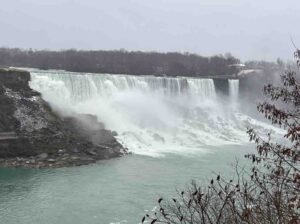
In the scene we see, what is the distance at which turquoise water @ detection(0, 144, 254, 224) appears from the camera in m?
12.3

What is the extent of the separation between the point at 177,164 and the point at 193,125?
1292 centimetres

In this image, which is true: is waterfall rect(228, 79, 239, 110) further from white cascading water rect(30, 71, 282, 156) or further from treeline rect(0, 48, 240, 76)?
treeline rect(0, 48, 240, 76)

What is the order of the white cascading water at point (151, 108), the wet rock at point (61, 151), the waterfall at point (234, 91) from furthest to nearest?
the waterfall at point (234, 91) < the white cascading water at point (151, 108) < the wet rock at point (61, 151)

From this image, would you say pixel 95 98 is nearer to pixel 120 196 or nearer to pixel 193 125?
pixel 193 125

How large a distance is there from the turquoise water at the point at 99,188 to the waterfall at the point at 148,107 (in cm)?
390

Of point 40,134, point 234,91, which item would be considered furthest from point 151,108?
point 234,91

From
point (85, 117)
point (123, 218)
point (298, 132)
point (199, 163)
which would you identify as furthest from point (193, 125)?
point (298, 132)

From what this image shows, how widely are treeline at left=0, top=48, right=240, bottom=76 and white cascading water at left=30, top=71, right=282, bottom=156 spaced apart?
10.8 m

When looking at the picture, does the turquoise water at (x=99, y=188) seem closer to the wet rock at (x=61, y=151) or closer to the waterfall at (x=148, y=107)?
the wet rock at (x=61, y=151)

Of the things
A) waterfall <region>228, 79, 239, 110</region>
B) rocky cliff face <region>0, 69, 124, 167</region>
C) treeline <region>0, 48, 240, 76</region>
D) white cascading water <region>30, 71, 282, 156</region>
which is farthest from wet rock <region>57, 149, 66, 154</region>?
treeline <region>0, 48, 240, 76</region>

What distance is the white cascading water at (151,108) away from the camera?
26703 millimetres

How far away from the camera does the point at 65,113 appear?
998 inches

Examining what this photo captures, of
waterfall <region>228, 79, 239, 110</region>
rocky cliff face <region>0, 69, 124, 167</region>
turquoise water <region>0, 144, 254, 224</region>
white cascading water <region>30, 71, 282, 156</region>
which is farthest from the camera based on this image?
waterfall <region>228, 79, 239, 110</region>

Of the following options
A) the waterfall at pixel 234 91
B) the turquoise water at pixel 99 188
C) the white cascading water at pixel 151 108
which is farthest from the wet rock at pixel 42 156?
the waterfall at pixel 234 91
